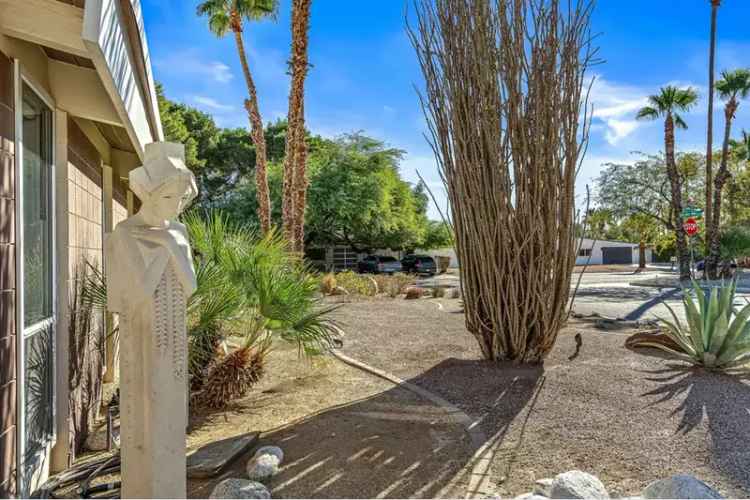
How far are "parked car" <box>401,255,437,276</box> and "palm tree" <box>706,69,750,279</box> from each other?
13.8 metres

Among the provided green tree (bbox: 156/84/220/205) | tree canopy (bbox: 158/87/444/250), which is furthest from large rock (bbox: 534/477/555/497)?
green tree (bbox: 156/84/220/205)

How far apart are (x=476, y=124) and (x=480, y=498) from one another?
4.20m

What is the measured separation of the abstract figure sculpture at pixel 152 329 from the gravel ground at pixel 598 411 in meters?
2.04

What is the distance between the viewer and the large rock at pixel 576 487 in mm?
2896

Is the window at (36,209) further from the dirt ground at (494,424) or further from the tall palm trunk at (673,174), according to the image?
the tall palm trunk at (673,174)

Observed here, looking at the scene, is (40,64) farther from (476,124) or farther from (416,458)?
(476,124)

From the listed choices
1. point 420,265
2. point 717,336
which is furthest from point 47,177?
point 420,265

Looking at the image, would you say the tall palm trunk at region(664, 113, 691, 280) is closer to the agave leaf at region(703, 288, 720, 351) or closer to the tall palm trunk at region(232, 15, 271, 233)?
the tall palm trunk at region(232, 15, 271, 233)

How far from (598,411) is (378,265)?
25769mm

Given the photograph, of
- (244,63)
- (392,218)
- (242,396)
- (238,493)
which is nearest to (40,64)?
(238,493)

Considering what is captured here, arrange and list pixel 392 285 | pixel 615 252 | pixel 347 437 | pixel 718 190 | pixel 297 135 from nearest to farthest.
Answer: pixel 347 437 < pixel 297 135 < pixel 392 285 < pixel 718 190 < pixel 615 252

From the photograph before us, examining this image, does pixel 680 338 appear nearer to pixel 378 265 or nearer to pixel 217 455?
pixel 217 455

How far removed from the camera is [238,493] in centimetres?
302

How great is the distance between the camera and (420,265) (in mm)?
30484
